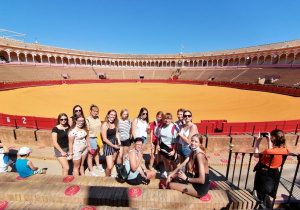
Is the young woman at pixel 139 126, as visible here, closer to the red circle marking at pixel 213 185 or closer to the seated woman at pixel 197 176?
the seated woman at pixel 197 176

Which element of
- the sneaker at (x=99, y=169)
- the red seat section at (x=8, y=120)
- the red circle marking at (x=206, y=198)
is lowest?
the sneaker at (x=99, y=169)

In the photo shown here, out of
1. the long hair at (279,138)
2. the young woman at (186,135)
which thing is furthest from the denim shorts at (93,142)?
the long hair at (279,138)

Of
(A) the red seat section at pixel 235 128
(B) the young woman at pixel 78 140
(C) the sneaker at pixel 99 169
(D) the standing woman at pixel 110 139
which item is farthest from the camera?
(A) the red seat section at pixel 235 128

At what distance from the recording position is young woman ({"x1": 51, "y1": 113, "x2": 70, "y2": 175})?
12.2ft

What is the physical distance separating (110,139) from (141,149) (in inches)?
44.4

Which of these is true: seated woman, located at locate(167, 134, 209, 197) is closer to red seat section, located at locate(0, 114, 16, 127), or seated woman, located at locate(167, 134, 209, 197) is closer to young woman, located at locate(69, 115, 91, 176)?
young woman, located at locate(69, 115, 91, 176)

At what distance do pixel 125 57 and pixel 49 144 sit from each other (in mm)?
62308

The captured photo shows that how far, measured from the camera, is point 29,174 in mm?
3277

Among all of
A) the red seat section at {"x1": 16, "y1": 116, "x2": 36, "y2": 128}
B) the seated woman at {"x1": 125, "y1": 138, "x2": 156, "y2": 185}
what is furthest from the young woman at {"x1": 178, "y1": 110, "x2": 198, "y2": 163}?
the red seat section at {"x1": 16, "y1": 116, "x2": 36, "y2": 128}

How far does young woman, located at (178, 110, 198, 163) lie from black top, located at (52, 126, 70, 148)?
2.91 meters

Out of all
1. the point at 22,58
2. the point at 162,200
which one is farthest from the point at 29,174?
the point at 22,58

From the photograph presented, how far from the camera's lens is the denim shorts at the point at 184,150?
13.1ft

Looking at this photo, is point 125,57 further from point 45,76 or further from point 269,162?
point 269,162

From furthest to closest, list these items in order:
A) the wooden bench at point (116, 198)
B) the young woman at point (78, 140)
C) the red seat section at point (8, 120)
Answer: the red seat section at point (8, 120), the young woman at point (78, 140), the wooden bench at point (116, 198)
